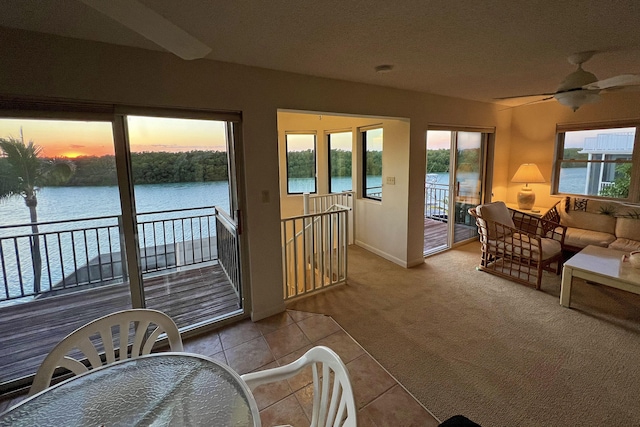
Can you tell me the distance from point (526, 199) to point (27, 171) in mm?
5813

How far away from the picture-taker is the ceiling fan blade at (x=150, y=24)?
2.95 feet

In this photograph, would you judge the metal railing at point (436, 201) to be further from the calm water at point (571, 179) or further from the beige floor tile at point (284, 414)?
the beige floor tile at point (284, 414)

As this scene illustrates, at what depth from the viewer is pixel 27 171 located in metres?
1.98

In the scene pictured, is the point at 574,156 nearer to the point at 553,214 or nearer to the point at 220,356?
the point at 553,214

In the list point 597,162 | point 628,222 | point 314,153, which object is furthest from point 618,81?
point 314,153

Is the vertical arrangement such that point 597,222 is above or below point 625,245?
above

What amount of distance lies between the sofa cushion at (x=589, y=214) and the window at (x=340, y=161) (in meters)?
3.20

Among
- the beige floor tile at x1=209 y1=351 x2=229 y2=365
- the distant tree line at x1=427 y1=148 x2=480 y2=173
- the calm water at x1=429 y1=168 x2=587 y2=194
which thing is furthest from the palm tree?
the calm water at x1=429 y1=168 x2=587 y2=194

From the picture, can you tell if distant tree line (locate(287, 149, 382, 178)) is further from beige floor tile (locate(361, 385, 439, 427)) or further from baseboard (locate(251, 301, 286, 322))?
beige floor tile (locate(361, 385, 439, 427))

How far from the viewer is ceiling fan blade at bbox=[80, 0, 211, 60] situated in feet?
2.95

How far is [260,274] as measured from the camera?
2.83 metres

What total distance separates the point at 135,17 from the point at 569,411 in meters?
2.91

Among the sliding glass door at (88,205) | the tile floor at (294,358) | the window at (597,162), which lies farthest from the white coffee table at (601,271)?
the sliding glass door at (88,205)

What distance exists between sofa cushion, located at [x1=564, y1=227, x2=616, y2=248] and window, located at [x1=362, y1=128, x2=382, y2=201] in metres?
2.54
